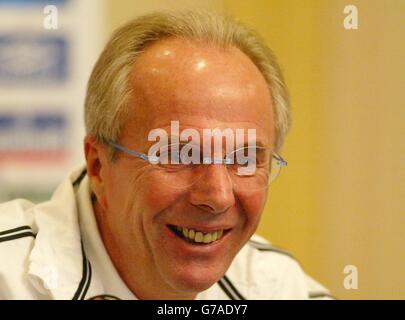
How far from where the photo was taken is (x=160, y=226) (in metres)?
1.13

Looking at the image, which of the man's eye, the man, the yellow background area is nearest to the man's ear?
the man

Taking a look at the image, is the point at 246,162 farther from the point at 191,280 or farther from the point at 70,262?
the point at 70,262

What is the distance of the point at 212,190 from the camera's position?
1.08 meters

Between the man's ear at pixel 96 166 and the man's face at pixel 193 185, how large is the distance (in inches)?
0.8

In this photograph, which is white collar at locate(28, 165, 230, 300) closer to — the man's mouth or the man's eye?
the man's mouth

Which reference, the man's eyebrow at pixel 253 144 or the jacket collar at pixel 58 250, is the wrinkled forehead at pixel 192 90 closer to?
the man's eyebrow at pixel 253 144

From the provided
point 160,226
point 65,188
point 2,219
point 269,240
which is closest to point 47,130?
point 65,188

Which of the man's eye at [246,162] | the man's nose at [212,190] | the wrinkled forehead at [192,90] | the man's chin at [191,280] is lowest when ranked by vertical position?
the man's chin at [191,280]

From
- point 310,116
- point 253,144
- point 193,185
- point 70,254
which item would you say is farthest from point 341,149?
point 70,254

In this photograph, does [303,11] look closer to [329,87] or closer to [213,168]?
[329,87]

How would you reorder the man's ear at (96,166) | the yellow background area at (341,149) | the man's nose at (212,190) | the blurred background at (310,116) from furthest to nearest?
1. the yellow background area at (341,149)
2. the blurred background at (310,116)
3. the man's ear at (96,166)
4. the man's nose at (212,190)

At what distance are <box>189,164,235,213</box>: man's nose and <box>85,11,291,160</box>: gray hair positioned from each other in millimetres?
185

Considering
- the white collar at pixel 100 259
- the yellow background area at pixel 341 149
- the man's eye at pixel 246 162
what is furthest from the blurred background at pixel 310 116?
the man's eye at pixel 246 162

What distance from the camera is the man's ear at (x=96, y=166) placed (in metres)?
1.20
